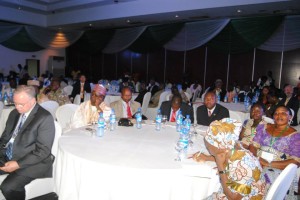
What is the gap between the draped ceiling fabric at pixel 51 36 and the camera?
14016 millimetres

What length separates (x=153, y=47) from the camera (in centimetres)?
1284

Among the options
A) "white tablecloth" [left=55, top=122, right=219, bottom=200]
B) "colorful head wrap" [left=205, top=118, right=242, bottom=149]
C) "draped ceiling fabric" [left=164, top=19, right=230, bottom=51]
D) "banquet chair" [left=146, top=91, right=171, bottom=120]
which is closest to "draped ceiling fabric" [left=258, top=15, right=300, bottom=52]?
"draped ceiling fabric" [left=164, top=19, right=230, bottom=51]

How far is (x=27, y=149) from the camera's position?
8.50 feet

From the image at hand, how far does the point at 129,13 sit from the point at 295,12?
575 cm

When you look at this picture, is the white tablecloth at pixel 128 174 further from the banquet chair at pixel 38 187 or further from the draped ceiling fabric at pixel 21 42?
the draped ceiling fabric at pixel 21 42

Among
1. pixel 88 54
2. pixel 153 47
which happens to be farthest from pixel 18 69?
pixel 153 47

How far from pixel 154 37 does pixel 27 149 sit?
1058 cm

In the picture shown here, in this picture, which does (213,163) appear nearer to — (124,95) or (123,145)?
(123,145)

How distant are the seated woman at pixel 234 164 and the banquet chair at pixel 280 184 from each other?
14cm

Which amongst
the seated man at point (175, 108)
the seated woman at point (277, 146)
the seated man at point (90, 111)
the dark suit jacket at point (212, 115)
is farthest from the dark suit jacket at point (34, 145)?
the dark suit jacket at point (212, 115)

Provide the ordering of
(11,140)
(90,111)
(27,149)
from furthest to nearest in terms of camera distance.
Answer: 1. (90,111)
2. (11,140)
3. (27,149)

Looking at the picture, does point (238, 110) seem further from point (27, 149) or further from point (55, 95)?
point (27, 149)

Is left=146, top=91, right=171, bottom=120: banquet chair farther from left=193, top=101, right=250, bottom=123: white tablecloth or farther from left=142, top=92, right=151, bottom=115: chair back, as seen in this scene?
left=193, top=101, right=250, bottom=123: white tablecloth

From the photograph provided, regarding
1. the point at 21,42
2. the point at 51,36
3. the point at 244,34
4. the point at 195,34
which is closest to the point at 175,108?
the point at 244,34
